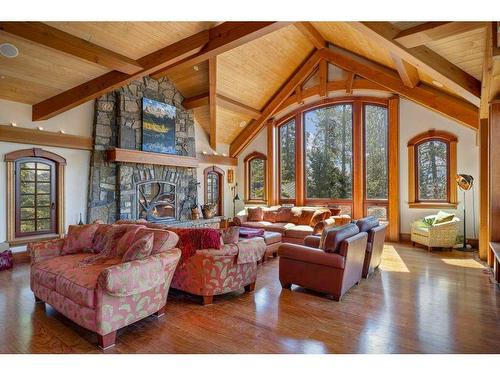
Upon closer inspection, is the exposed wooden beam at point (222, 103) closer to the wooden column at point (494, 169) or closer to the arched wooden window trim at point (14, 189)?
the arched wooden window trim at point (14, 189)

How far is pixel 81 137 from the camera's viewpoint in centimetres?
597

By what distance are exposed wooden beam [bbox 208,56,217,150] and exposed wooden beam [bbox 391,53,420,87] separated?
12.0ft

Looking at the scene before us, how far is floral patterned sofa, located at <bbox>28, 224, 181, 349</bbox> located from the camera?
8.19ft

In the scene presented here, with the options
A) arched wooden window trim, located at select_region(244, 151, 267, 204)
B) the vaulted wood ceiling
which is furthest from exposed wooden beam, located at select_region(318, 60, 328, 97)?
arched wooden window trim, located at select_region(244, 151, 267, 204)

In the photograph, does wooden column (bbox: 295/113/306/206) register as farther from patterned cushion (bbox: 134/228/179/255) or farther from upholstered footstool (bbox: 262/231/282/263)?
patterned cushion (bbox: 134/228/179/255)

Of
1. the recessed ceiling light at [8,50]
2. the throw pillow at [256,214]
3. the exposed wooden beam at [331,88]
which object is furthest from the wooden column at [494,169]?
the recessed ceiling light at [8,50]

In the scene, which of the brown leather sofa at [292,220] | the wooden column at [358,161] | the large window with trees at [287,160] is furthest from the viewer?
the large window with trees at [287,160]

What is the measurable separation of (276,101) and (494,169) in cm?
555

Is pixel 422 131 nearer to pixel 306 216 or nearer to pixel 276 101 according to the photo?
pixel 306 216

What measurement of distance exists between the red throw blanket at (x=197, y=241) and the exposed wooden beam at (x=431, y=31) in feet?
10.9

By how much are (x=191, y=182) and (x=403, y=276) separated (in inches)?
223

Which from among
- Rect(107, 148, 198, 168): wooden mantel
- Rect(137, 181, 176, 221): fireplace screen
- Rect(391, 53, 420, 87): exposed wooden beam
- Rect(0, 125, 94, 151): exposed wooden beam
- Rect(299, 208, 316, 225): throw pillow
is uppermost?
Rect(391, 53, 420, 87): exposed wooden beam

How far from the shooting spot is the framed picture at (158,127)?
6922 mm
